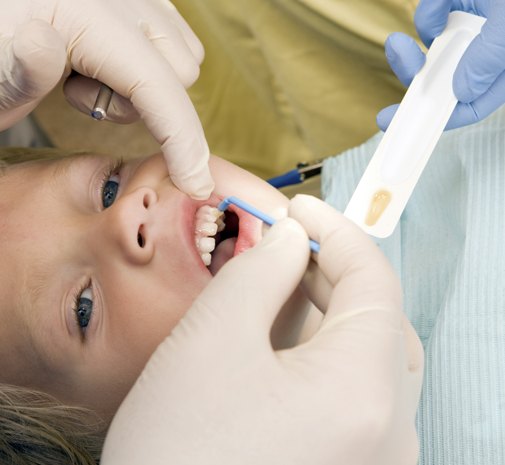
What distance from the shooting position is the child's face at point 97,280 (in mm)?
1158

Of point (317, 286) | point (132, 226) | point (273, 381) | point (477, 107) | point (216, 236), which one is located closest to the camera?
point (273, 381)

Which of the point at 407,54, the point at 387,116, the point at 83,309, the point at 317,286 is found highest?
the point at 407,54

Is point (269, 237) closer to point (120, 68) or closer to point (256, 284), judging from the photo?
point (256, 284)

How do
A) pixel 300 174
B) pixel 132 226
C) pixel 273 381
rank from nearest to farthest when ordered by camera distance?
1. pixel 273 381
2. pixel 132 226
3. pixel 300 174

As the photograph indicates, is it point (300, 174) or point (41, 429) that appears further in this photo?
point (300, 174)

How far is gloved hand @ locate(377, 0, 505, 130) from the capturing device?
3.87 feet

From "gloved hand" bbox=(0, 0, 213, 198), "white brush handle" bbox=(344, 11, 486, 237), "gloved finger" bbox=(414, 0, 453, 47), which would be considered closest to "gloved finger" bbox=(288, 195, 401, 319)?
"white brush handle" bbox=(344, 11, 486, 237)

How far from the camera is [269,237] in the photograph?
0.98m

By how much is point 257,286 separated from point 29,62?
1.74 ft

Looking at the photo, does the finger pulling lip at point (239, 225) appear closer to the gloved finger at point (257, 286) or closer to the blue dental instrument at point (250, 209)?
the blue dental instrument at point (250, 209)

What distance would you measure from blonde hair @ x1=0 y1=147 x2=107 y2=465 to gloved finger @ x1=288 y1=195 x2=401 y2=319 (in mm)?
560

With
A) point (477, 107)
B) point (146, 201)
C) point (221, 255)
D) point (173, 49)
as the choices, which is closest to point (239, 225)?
point (221, 255)

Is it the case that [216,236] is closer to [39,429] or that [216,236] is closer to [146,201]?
[146,201]

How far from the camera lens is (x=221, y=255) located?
130 cm
